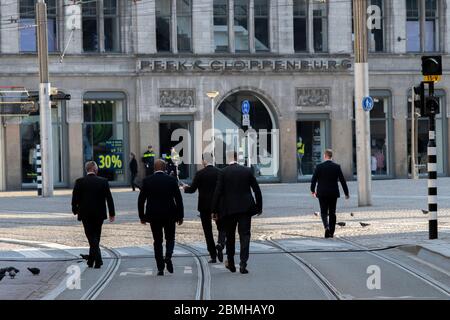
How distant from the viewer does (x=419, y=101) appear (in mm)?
21172

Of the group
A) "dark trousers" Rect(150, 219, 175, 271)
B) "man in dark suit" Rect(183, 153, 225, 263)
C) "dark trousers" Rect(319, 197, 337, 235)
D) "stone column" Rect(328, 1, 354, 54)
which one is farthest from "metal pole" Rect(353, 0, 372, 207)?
"stone column" Rect(328, 1, 354, 54)

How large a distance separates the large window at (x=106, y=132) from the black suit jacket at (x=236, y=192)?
34620 millimetres

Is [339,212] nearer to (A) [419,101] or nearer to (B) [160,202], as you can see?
(A) [419,101]

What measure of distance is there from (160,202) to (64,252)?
528 centimetres

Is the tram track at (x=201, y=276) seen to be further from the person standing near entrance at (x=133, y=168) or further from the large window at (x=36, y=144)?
the large window at (x=36, y=144)

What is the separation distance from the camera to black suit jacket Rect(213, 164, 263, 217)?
1675cm

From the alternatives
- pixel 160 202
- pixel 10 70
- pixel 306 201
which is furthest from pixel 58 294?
pixel 10 70

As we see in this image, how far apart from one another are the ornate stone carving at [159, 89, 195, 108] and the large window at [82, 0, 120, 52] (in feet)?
10.3

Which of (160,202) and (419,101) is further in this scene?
(419,101)

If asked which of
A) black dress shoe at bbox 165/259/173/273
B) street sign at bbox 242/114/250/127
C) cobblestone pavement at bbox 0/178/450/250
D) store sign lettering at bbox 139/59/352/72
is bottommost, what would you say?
cobblestone pavement at bbox 0/178/450/250

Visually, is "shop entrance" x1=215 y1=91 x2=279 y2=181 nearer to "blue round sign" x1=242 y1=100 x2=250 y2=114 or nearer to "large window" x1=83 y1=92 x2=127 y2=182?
"blue round sign" x1=242 y1=100 x2=250 y2=114

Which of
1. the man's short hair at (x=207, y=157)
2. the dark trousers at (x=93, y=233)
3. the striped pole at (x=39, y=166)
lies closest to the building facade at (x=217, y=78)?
the striped pole at (x=39, y=166)
